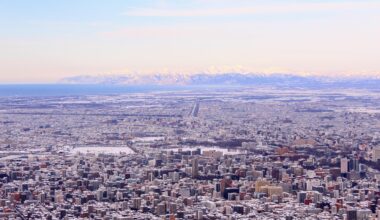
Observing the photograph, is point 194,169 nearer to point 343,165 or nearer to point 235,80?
point 343,165

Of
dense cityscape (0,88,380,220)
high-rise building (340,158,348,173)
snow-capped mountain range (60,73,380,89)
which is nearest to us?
dense cityscape (0,88,380,220)

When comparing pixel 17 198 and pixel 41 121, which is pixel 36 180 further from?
pixel 41 121

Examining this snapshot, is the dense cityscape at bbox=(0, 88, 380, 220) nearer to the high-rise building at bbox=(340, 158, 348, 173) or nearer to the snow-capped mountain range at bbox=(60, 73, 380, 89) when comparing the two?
the high-rise building at bbox=(340, 158, 348, 173)

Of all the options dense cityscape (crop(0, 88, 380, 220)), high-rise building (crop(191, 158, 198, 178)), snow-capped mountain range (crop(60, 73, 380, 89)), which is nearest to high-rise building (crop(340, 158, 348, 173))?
dense cityscape (crop(0, 88, 380, 220))

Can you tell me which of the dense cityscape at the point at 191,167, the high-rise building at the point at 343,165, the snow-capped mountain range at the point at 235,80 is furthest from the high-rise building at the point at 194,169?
the snow-capped mountain range at the point at 235,80

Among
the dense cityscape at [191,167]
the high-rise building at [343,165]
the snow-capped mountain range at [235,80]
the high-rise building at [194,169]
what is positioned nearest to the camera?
the dense cityscape at [191,167]

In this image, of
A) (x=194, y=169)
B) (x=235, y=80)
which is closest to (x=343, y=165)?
(x=194, y=169)

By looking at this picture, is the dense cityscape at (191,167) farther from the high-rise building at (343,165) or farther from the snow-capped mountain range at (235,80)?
the snow-capped mountain range at (235,80)

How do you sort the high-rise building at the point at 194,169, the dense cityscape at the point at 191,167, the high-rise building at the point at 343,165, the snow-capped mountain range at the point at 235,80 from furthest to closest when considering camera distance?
the snow-capped mountain range at the point at 235,80
the high-rise building at the point at 343,165
the high-rise building at the point at 194,169
the dense cityscape at the point at 191,167
